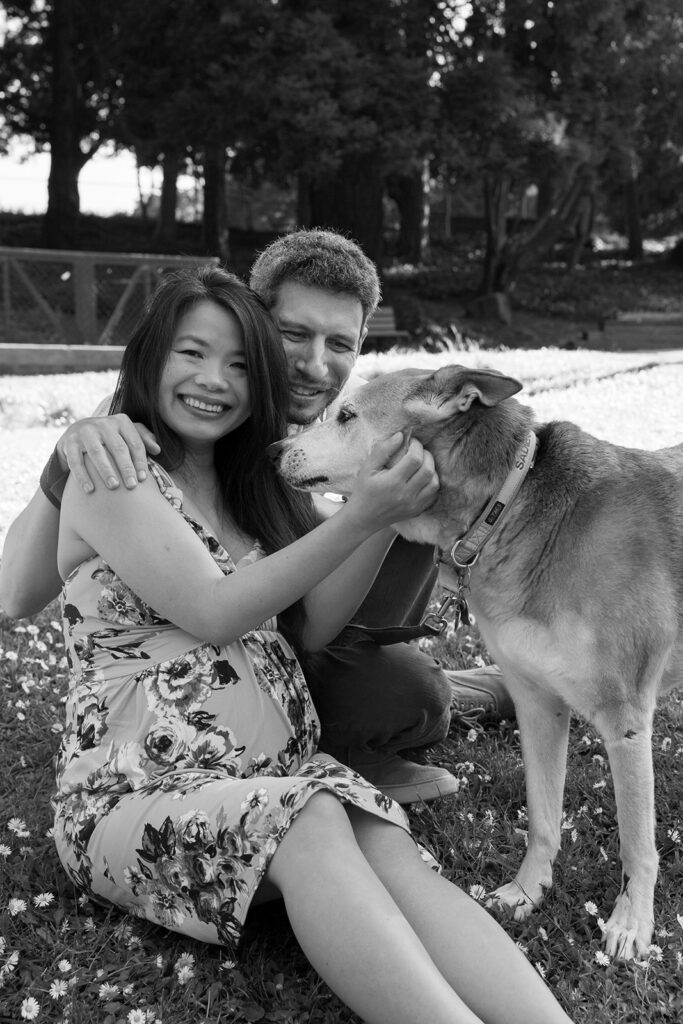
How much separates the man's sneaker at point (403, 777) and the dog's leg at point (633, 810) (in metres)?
0.79

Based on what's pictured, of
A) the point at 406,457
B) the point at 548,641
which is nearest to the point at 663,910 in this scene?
the point at 548,641

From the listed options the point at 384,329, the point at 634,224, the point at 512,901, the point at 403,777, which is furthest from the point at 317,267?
the point at 634,224

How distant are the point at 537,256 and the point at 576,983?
2380cm

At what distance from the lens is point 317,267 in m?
4.00

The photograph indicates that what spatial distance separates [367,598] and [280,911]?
130cm

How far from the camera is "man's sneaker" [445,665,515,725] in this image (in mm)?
4598

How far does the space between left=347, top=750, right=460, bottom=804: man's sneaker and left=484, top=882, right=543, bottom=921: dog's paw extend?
52 centimetres

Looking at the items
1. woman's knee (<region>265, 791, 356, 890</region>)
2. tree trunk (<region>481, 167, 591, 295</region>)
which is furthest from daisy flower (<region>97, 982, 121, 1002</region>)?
tree trunk (<region>481, 167, 591, 295</region>)

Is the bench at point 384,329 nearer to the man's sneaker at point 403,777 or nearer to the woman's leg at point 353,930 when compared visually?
the man's sneaker at point 403,777

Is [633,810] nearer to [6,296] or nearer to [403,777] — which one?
[403,777]

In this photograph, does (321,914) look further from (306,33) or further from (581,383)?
(306,33)

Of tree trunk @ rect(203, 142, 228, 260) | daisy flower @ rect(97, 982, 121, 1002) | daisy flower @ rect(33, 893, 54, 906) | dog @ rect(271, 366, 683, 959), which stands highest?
tree trunk @ rect(203, 142, 228, 260)

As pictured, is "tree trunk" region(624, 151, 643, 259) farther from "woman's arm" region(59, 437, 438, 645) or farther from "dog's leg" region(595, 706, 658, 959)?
"woman's arm" region(59, 437, 438, 645)

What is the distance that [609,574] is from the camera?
3273 millimetres
